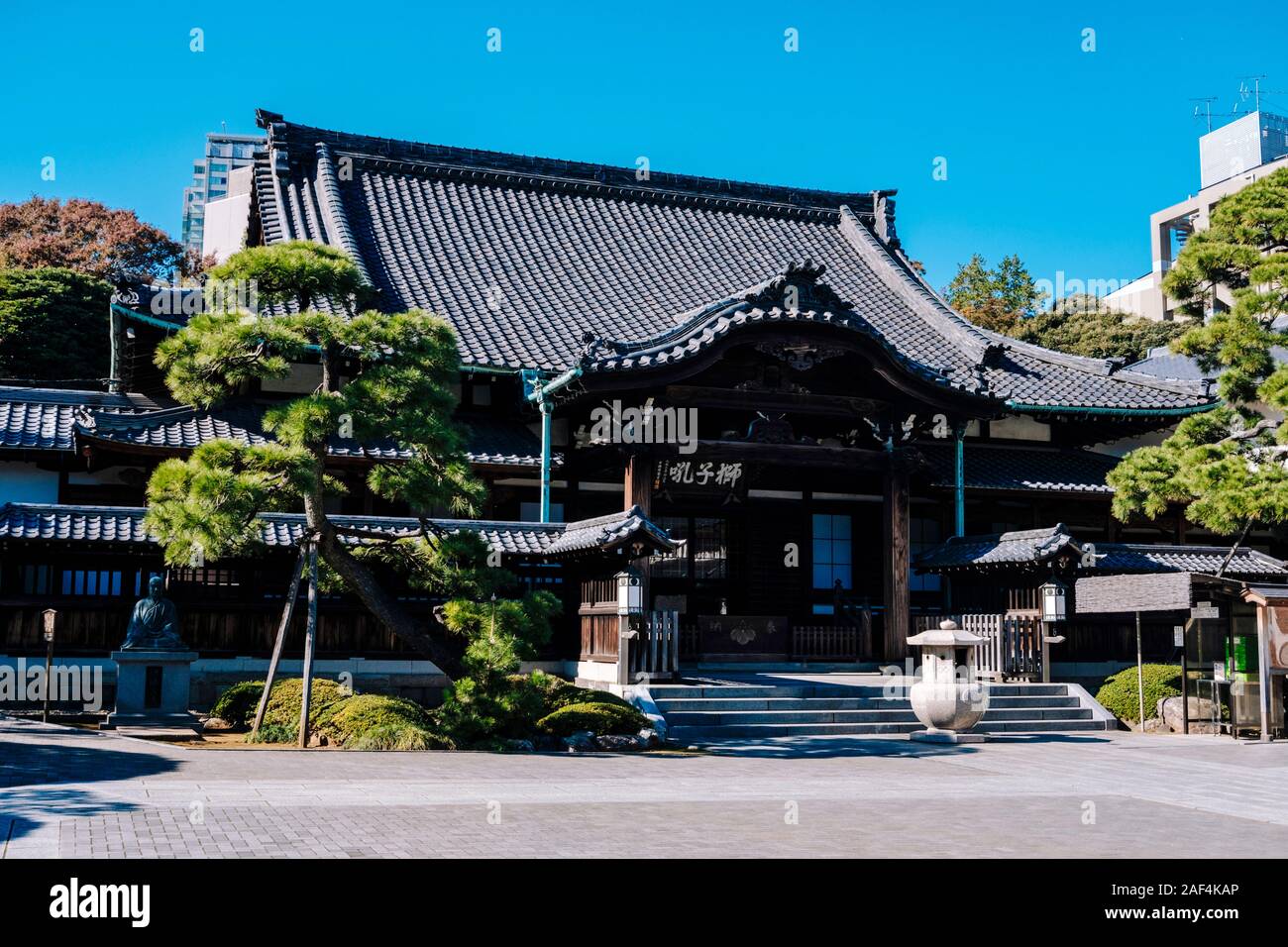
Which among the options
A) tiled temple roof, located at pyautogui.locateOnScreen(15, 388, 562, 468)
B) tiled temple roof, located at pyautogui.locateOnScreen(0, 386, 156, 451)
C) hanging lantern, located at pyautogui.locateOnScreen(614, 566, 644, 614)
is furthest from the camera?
tiled temple roof, located at pyautogui.locateOnScreen(0, 386, 156, 451)

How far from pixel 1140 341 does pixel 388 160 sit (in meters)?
35.6

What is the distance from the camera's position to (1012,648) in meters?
24.2

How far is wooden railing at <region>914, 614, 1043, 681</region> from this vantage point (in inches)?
950

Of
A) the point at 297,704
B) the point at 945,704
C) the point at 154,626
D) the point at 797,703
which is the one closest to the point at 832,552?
the point at 797,703

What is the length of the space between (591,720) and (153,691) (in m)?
6.73

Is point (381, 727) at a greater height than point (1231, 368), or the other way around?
point (1231, 368)

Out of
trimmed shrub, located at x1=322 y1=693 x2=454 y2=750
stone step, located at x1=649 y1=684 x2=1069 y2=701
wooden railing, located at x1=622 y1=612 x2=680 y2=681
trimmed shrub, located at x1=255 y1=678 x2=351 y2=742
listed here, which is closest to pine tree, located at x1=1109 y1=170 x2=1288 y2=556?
stone step, located at x1=649 y1=684 x2=1069 y2=701

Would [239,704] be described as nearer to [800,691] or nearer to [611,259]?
[800,691]

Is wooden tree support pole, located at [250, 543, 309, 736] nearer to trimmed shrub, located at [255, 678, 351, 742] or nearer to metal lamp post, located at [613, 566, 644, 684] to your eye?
trimmed shrub, located at [255, 678, 351, 742]

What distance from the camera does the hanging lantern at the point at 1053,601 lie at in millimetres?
23688

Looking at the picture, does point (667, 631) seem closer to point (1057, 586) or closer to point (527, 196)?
point (1057, 586)

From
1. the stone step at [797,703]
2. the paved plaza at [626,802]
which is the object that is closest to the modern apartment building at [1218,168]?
the stone step at [797,703]

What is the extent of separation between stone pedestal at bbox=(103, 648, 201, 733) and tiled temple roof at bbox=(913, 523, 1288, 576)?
1461 centimetres

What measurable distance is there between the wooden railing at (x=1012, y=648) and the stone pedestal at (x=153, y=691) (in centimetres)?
1395
